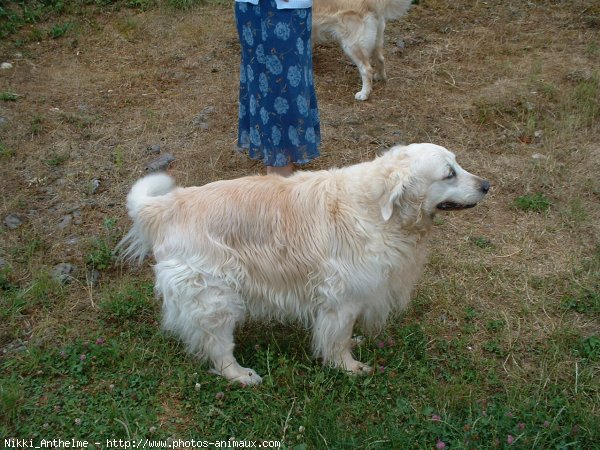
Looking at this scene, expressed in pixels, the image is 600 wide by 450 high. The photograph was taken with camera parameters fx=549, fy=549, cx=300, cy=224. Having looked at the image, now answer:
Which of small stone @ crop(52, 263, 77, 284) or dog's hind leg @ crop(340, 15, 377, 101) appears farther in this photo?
dog's hind leg @ crop(340, 15, 377, 101)

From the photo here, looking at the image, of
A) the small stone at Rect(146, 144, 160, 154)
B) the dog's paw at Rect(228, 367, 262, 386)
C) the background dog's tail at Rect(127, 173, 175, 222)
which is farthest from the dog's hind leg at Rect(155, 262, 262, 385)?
the small stone at Rect(146, 144, 160, 154)

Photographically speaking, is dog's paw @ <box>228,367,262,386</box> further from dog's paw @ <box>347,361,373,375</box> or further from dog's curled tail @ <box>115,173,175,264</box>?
dog's curled tail @ <box>115,173,175,264</box>

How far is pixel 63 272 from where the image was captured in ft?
11.6

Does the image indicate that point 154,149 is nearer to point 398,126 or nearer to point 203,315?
point 398,126

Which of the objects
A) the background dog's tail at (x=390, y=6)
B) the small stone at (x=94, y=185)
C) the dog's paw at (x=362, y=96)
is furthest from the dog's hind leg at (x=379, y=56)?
the small stone at (x=94, y=185)

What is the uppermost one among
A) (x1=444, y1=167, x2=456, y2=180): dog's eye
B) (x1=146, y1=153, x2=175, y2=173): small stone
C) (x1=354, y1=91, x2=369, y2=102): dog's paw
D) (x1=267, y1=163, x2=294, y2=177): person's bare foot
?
(x1=444, y1=167, x2=456, y2=180): dog's eye

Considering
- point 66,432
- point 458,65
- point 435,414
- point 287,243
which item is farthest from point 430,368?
point 458,65

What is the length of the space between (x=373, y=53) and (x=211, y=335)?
412 cm

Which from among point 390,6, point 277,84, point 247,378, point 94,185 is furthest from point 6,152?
point 390,6

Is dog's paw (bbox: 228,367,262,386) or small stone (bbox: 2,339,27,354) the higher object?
small stone (bbox: 2,339,27,354)

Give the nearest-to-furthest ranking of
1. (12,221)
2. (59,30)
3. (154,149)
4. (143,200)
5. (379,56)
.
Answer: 1. (143,200)
2. (12,221)
3. (154,149)
4. (379,56)
5. (59,30)

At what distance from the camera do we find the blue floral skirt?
11.8 ft

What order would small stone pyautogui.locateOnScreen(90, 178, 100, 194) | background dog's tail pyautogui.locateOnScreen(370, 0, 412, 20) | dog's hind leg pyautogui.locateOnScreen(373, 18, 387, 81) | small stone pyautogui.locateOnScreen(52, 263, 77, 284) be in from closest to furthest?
small stone pyautogui.locateOnScreen(52, 263, 77, 284) < small stone pyautogui.locateOnScreen(90, 178, 100, 194) < background dog's tail pyautogui.locateOnScreen(370, 0, 412, 20) < dog's hind leg pyautogui.locateOnScreen(373, 18, 387, 81)

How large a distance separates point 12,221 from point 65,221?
372 mm
